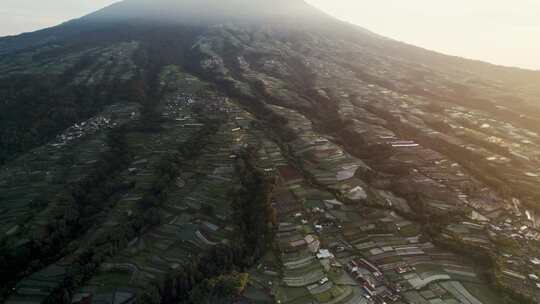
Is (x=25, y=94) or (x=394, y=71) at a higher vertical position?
(x=25, y=94)

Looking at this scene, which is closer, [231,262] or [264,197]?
[231,262]

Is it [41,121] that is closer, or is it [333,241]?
[333,241]

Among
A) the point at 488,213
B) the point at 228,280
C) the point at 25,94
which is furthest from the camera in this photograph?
the point at 25,94

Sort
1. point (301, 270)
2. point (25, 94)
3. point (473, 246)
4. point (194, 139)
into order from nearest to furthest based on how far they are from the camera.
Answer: point (301, 270) < point (473, 246) < point (194, 139) < point (25, 94)

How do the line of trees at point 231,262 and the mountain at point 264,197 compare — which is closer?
the line of trees at point 231,262

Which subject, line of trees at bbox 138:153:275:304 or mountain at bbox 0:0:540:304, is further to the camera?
mountain at bbox 0:0:540:304

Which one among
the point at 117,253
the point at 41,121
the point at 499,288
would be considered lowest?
the point at 499,288

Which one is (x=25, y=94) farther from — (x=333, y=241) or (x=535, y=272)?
(x=535, y=272)

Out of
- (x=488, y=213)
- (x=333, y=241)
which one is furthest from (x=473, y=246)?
(x=333, y=241)
